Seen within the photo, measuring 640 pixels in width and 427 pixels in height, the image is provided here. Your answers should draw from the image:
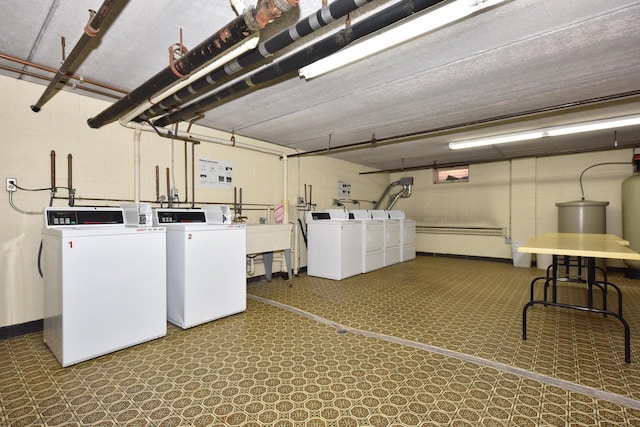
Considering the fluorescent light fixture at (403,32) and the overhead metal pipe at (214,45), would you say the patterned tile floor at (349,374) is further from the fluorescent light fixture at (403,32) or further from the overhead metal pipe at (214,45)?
the fluorescent light fixture at (403,32)

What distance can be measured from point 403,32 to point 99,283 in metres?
3.00

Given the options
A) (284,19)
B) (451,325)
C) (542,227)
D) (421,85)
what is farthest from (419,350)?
(542,227)

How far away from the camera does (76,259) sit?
2.33 meters

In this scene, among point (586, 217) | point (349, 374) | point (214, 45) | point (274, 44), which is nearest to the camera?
point (214, 45)

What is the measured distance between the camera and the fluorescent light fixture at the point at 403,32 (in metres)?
1.60

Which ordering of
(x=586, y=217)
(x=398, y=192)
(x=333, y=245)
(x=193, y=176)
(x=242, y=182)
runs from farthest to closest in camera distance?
(x=398, y=192) → (x=586, y=217) → (x=333, y=245) → (x=242, y=182) → (x=193, y=176)

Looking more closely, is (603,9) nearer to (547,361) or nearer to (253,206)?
(547,361)

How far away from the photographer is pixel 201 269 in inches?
123

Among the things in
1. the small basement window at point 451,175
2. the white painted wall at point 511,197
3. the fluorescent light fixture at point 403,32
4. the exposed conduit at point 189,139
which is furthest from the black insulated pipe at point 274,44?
the small basement window at point 451,175

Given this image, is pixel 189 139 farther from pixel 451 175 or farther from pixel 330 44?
pixel 451 175

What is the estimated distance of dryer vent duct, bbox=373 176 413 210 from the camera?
8078 millimetres

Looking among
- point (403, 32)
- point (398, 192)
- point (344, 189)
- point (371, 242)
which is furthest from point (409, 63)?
point (398, 192)

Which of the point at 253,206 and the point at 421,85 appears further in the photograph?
the point at 253,206

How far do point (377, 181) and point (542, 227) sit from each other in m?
4.10
